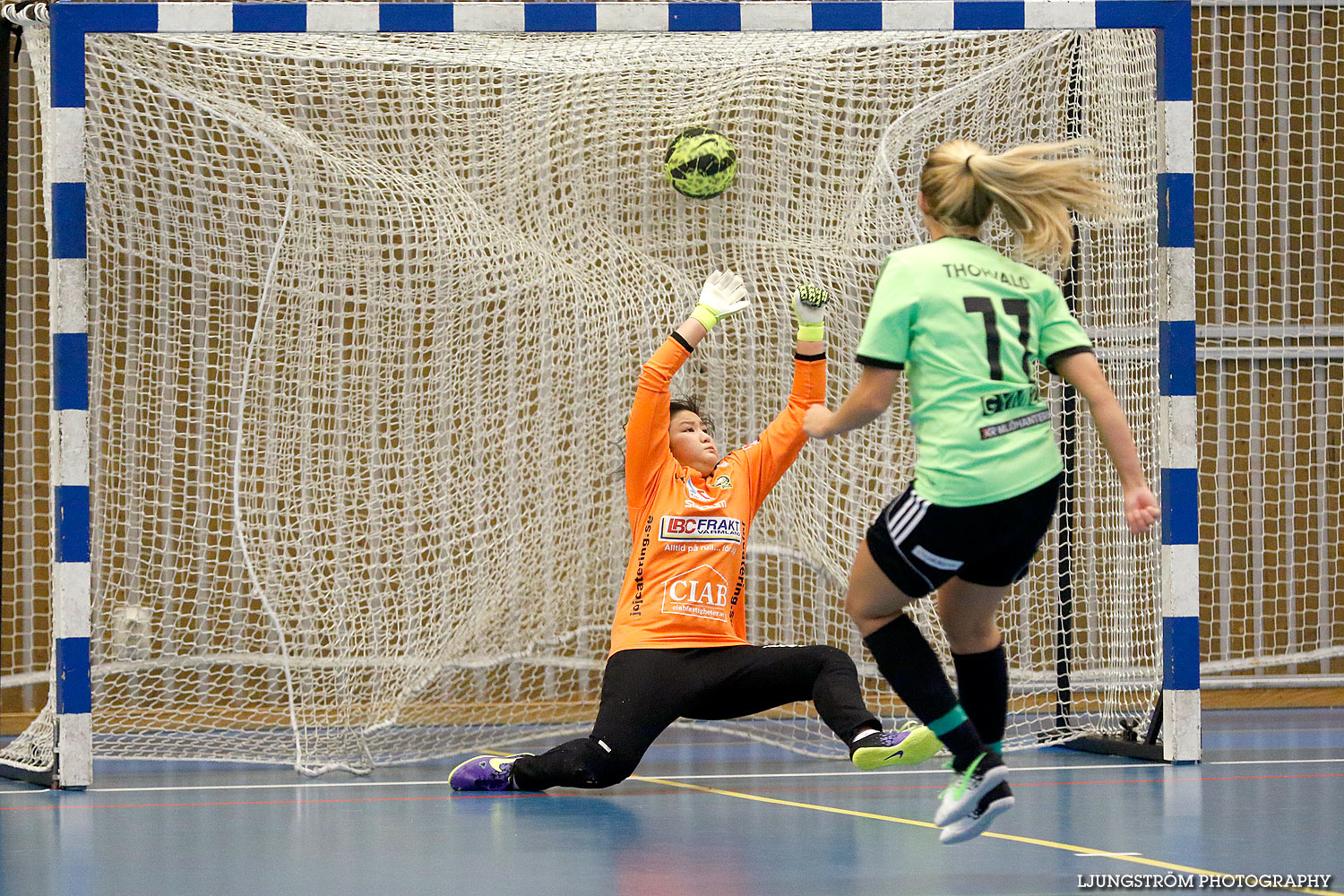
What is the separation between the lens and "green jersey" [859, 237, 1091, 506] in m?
3.39

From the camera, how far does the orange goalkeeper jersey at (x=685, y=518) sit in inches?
199

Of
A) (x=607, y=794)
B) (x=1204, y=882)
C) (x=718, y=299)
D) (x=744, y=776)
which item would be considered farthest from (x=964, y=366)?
(x=744, y=776)

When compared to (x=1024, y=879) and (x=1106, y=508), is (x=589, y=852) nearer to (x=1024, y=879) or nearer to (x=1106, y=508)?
(x=1024, y=879)

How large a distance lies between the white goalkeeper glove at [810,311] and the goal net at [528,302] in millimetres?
1250

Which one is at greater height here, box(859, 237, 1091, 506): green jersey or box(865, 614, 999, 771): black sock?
box(859, 237, 1091, 506): green jersey

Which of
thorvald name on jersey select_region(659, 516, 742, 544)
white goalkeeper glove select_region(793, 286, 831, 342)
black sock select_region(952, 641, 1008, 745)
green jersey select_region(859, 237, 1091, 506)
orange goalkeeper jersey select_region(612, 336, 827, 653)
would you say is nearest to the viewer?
green jersey select_region(859, 237, 1091, 506)

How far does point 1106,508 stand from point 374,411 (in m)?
3.09

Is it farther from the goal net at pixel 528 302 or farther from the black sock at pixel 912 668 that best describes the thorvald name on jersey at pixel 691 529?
the black sock at pixel 912 668

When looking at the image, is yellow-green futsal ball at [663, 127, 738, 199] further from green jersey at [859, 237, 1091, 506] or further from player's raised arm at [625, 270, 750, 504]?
green jersey at [859, 237, 1091, 506]

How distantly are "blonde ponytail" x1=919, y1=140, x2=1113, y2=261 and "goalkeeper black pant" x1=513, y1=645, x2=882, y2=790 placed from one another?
184 cm

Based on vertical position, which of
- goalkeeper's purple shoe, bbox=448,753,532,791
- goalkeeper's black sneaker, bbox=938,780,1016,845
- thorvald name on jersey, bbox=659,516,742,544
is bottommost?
goalkeeper's purple shoe, bbox=448,753,532,791

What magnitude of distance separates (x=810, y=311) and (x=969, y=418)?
150cm

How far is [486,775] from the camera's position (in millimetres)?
5062

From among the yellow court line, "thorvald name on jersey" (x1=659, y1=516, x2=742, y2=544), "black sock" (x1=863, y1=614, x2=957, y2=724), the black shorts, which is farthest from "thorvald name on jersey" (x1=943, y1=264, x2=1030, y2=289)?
"thorvald name on jersey" (x1=659, y1=516, x2=742, y2=544)
